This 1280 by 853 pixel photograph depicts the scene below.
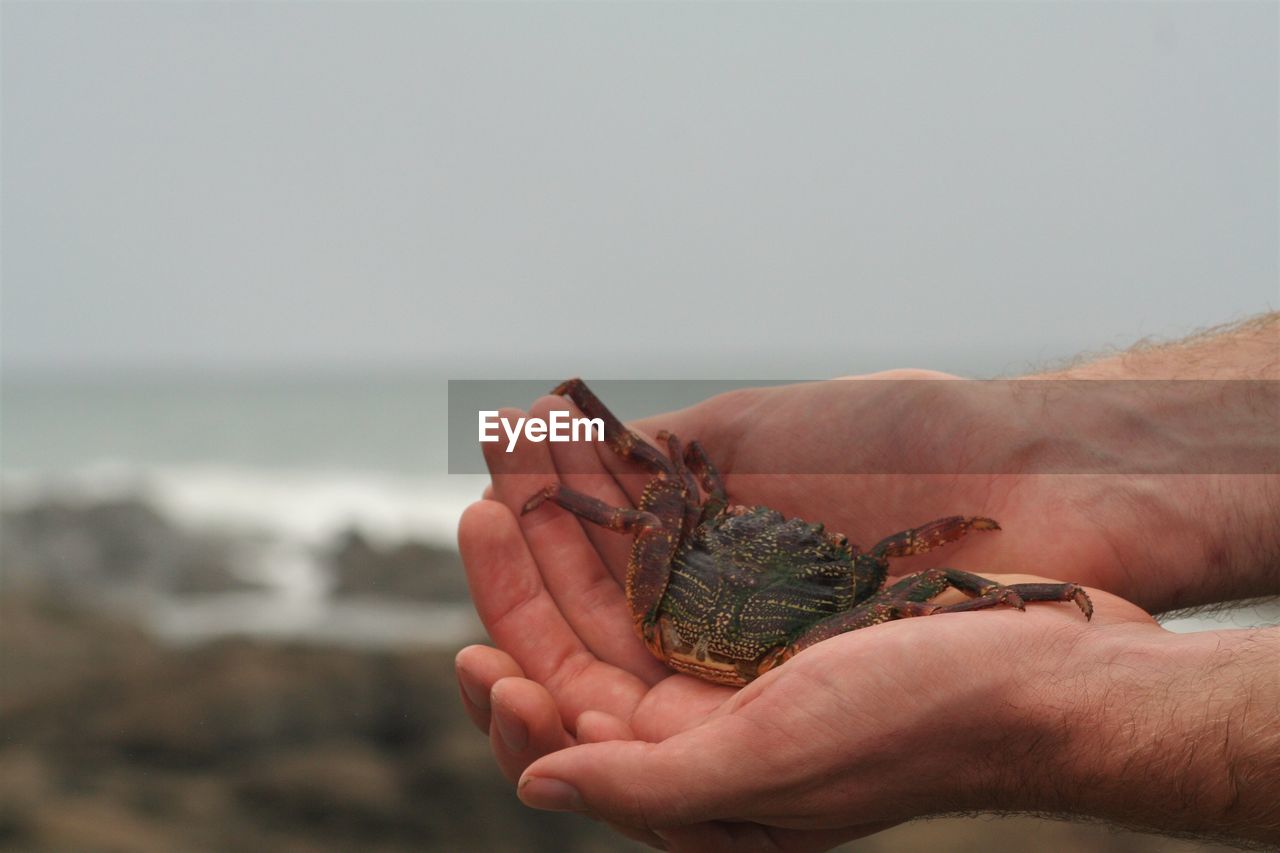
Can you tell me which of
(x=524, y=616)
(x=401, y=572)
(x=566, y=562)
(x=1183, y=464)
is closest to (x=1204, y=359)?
(x=1183, y=464)

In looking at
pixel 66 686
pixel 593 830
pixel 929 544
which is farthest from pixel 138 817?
pixel 929 544

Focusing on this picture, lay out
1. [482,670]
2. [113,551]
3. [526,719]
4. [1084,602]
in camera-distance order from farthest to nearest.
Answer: [113,551] → [482,670] → [1084,602] → [526,719]

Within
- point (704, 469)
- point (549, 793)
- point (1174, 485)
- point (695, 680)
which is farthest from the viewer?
point (704, 469)

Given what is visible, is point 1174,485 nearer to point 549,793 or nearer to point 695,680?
point 695,680

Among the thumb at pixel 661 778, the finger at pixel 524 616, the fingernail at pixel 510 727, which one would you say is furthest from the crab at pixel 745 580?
the thumb at pixel 661 778

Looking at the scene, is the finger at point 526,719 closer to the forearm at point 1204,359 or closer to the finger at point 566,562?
the finger at point 566,562

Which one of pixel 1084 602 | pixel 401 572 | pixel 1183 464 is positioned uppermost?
pixel 1183 464

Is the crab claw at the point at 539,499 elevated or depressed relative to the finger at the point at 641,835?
elevated

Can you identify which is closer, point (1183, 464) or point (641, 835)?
point (641, 835)
